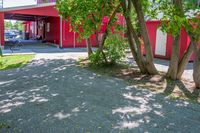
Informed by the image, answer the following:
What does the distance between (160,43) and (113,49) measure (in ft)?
20.2

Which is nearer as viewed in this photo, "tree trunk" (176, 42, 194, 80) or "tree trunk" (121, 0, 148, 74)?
"tree trunk" (176, 42, 194, 80)

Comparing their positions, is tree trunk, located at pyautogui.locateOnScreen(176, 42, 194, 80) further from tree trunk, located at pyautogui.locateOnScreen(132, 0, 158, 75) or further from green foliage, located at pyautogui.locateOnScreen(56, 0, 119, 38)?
green foliage, located at pyautogui.locateOnScreen(56, 0, 119, 38)

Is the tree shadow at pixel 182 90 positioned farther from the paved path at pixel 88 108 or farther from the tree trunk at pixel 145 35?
the tree trunk at pixel 145 35

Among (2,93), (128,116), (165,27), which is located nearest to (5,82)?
(2,93)

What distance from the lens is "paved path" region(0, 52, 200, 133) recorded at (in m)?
4.66

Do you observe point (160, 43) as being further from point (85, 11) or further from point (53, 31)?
point (53, 31)

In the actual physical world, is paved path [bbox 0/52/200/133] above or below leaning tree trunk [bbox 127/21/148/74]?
below

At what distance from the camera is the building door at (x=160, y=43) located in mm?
16609

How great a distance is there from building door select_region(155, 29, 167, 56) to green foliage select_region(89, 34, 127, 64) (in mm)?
5379

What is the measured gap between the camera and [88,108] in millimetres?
5746

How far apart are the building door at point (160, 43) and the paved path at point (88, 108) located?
8.83m

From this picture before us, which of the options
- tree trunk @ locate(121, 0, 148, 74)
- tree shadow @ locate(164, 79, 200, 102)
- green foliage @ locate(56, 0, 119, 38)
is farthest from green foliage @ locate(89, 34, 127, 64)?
tree shadow @ locate(164, 79, 200, 102)

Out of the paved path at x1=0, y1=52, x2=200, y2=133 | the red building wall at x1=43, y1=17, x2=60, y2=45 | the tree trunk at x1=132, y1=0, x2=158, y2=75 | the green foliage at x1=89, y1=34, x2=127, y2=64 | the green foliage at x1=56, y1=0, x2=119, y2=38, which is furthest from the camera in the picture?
the red building wall at x1=43, y1=17, x2=60, y2=45

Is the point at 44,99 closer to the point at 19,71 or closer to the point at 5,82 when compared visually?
the point at 5,82
